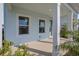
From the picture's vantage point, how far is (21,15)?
11016 millimetres

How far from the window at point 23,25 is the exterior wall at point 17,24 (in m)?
0.28

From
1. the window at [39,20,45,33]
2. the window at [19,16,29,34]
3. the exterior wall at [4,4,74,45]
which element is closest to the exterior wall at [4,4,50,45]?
the exterior wall at [4,4,74,45]

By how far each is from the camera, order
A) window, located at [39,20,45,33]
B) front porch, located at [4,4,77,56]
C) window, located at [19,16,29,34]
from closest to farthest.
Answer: front porch, located at [4,4,77,56] → window, located at [19,16,29,34] → window, located at [39,20,45,33]

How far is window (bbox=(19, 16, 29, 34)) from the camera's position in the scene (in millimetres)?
11166

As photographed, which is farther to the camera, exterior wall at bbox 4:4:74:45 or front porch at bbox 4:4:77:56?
exterior wall at bbox 4:4:74:45

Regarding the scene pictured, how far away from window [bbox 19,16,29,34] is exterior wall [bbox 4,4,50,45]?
0.28 meters

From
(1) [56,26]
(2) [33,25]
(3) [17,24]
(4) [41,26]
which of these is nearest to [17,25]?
(3) [17,24]

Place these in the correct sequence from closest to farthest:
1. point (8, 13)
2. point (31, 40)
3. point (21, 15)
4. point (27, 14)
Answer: point (8, 13) → point (21, 15) → point (27, 14) → point (31, 40)

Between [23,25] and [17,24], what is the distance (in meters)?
0.92

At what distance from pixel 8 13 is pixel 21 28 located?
6.80 feet

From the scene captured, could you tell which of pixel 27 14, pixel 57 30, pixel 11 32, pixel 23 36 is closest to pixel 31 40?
pixel 23 36

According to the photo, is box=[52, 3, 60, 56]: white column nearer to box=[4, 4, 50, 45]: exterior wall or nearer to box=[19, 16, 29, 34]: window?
box=[4, 4, 50, 45]: exterior wall

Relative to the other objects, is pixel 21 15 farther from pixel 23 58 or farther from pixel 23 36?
pixel 23 58

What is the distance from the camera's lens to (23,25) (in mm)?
11531
